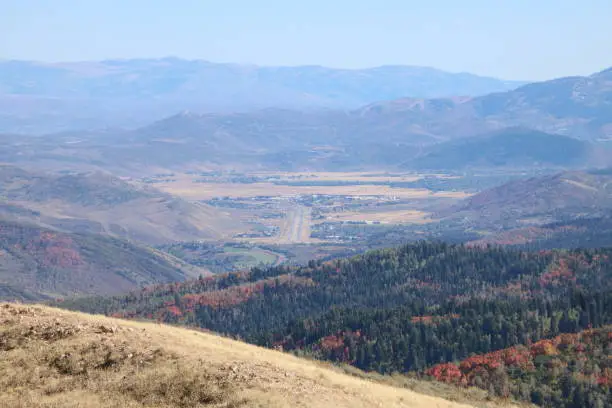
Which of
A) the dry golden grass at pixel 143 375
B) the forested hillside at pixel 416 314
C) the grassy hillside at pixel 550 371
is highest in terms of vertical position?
the dry golden grass at pixel 143 375

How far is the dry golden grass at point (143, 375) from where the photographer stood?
131 feet

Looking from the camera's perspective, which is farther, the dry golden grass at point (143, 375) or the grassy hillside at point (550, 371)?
the grassy hillside at point (550, 371)

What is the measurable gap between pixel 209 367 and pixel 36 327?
44.3ft

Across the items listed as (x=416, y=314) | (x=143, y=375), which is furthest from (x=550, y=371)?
(x=143, y=375)

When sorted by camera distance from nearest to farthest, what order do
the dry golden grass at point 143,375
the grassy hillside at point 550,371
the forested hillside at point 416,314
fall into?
the dry golden grass at point 143,375, the grassy hillside at point 550,371, the forested hillside at point 416,314

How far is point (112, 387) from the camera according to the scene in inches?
1640

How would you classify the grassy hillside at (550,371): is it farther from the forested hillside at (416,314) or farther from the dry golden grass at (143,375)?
the dry golden grass at (143,375)

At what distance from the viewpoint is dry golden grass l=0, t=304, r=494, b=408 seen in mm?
39906

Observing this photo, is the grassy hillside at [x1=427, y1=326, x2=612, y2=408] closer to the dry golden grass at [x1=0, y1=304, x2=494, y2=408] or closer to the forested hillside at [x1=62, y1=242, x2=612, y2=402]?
the forested hillside at [x1=62, y1=242, x2=612, y2=402]

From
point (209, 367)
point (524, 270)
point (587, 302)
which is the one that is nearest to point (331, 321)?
point (587, 302)

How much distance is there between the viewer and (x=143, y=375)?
1668 inches

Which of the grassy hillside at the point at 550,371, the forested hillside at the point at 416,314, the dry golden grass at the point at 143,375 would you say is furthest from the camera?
the forested hillside at the point at 416,314

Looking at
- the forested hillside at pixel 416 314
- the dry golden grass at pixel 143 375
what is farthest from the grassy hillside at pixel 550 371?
the dry golden grass at pixel 143 375

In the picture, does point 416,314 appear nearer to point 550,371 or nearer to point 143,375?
point 550,371
